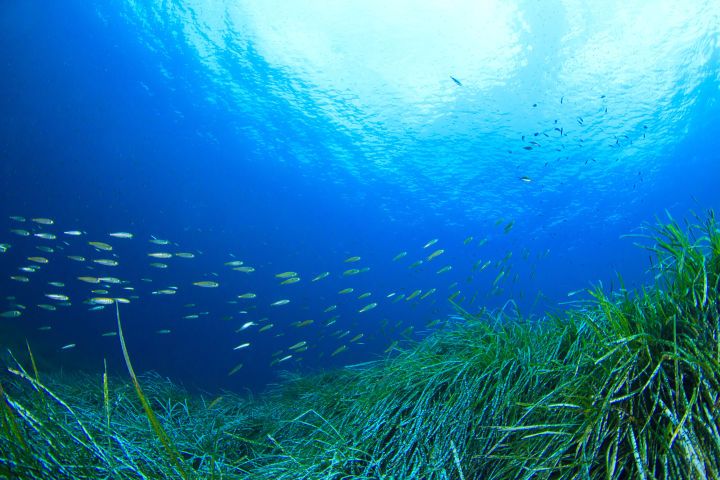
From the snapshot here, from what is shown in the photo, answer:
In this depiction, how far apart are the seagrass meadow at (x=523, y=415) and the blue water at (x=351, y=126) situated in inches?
84.6

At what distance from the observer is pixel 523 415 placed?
5.57ft

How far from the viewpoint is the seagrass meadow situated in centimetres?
134

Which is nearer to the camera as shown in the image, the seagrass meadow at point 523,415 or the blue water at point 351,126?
the seagrass meadow at point 523,415

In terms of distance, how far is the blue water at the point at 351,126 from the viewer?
45.6 feet

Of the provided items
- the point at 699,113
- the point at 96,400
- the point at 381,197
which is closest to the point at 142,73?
the point at 381,197

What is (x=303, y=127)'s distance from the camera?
66.0 feet

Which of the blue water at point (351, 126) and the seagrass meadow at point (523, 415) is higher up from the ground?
the blue water at point (351, 126)

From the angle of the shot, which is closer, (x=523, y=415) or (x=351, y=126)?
(x=523, y=415)

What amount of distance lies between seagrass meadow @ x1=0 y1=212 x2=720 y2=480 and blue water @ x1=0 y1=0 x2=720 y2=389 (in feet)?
7.05

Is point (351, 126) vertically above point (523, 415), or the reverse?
point (351, 126)

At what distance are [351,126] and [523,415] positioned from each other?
19.4 m

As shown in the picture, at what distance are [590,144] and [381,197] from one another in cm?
1393

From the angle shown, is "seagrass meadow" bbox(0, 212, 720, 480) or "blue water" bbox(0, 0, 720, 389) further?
"blue water" bbox(0, 0, 720, 389)

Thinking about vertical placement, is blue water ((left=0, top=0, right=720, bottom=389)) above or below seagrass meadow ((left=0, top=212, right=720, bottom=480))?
above
